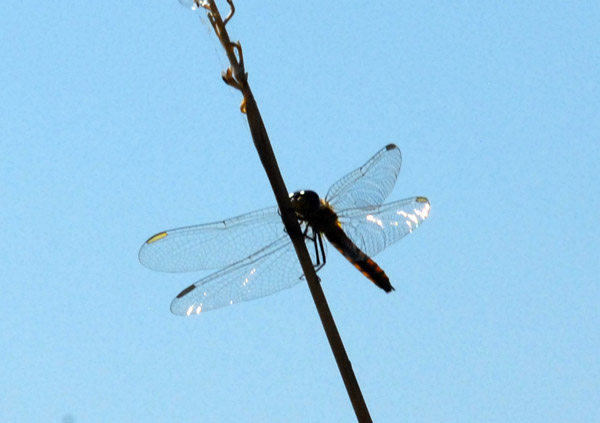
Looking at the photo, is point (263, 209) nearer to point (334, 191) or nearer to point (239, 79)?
point (334, 191)

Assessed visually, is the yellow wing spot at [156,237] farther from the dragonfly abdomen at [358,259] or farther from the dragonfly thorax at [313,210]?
the dragonfly abdomen at [358,259]

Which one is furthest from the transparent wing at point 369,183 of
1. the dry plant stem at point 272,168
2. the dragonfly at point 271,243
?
the dry plant stem at point 272,168

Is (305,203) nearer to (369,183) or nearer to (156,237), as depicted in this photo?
(369,183)

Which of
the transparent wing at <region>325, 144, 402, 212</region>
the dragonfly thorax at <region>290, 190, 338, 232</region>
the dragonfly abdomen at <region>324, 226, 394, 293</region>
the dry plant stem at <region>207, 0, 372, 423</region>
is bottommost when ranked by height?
the dry plant stem at <region>207, 0, 372, 423</region>

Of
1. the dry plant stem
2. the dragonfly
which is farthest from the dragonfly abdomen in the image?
the dry plant stem

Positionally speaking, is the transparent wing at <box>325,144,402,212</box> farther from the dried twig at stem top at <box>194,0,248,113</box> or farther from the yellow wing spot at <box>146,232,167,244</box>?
the dried twig at stem top at <box>194,0,248,113</box>
